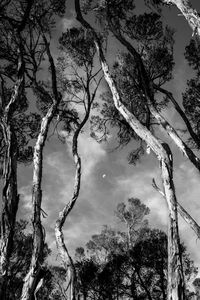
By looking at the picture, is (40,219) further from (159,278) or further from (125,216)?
(125,216)

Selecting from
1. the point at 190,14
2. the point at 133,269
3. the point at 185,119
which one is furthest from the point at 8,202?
the point at 133,269

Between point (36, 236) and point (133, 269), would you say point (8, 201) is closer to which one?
point (36, 236)

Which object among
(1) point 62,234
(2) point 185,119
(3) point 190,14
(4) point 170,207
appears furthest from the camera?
(2) point 185,119

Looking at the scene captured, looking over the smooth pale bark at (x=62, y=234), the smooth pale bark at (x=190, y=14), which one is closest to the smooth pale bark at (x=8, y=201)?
the smooth pale bark at (x=62, y=234)

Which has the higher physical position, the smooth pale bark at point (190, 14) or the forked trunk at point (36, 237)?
the smooth pale bark at point (190, 14)

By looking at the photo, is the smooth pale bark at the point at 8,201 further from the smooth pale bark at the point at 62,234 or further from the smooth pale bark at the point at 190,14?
the smooth pale bark at the point at 190,14

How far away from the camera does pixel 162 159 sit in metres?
4.87

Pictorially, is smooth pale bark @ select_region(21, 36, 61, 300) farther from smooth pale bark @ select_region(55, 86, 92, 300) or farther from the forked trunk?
smooth pale bark @ select_region(55, 86, 92, 300)

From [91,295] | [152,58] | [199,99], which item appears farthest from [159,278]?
[152,58]

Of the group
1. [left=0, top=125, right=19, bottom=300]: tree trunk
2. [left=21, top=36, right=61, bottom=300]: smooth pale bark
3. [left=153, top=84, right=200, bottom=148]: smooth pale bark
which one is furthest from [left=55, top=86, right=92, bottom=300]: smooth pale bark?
[left=153, top=84, right=200, bottom=148]: smooth pale bark

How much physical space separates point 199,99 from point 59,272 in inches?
587

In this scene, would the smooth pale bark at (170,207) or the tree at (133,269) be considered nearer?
the smooth pale bark at (170,207)

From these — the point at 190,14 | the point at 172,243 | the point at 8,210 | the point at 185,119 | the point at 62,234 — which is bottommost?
the point at 172,243

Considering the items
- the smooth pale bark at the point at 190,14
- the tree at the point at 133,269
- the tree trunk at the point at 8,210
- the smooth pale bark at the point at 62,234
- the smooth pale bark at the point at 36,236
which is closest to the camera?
the tree trunk at the point at 8,210
